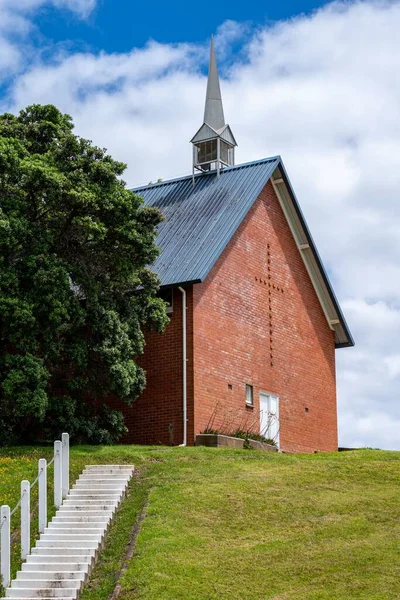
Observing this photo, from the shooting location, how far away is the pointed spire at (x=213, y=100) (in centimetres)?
4272

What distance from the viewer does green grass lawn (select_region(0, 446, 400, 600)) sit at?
1811cm

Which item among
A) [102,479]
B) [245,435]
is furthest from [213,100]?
[102,479]

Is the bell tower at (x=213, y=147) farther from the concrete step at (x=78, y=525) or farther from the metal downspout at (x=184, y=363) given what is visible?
the concrete step at (x=78, y=525)

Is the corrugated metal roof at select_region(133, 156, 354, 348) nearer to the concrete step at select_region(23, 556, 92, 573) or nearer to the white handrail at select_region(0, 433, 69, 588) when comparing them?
the white handrail at select_region(0, 433, 69, 588)

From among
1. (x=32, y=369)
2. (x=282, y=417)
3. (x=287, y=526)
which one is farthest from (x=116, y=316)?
(x=287, y=526)

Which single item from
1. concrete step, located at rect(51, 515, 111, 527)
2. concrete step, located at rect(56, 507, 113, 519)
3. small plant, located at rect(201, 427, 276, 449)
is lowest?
concrete step, located at rect(51, 515, 111, 527)

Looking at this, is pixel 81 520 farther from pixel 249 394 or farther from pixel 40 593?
pixel 249 394

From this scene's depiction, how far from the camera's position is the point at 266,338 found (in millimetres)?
36656

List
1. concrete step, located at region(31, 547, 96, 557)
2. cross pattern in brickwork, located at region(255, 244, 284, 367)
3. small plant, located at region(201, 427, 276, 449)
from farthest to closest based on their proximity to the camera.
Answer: cross pattern in brickwork, located at region(255, 244, 284, 367) < small plant, located at region(201, 427, 276, 449) < concrete step, located at region(31, 547, 96, 557)

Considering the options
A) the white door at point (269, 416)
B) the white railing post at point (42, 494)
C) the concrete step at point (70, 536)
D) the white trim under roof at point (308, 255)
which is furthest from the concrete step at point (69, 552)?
the white trim under roof at point (308, 255)

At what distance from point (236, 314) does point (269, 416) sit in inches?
144

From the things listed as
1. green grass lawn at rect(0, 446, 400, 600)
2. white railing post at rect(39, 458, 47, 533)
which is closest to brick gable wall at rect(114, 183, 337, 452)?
green grass lawn at rect(0, 446, 400, 600)

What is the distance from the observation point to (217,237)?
114 feet

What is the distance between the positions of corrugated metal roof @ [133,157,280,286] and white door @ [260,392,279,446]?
17.4 ft
